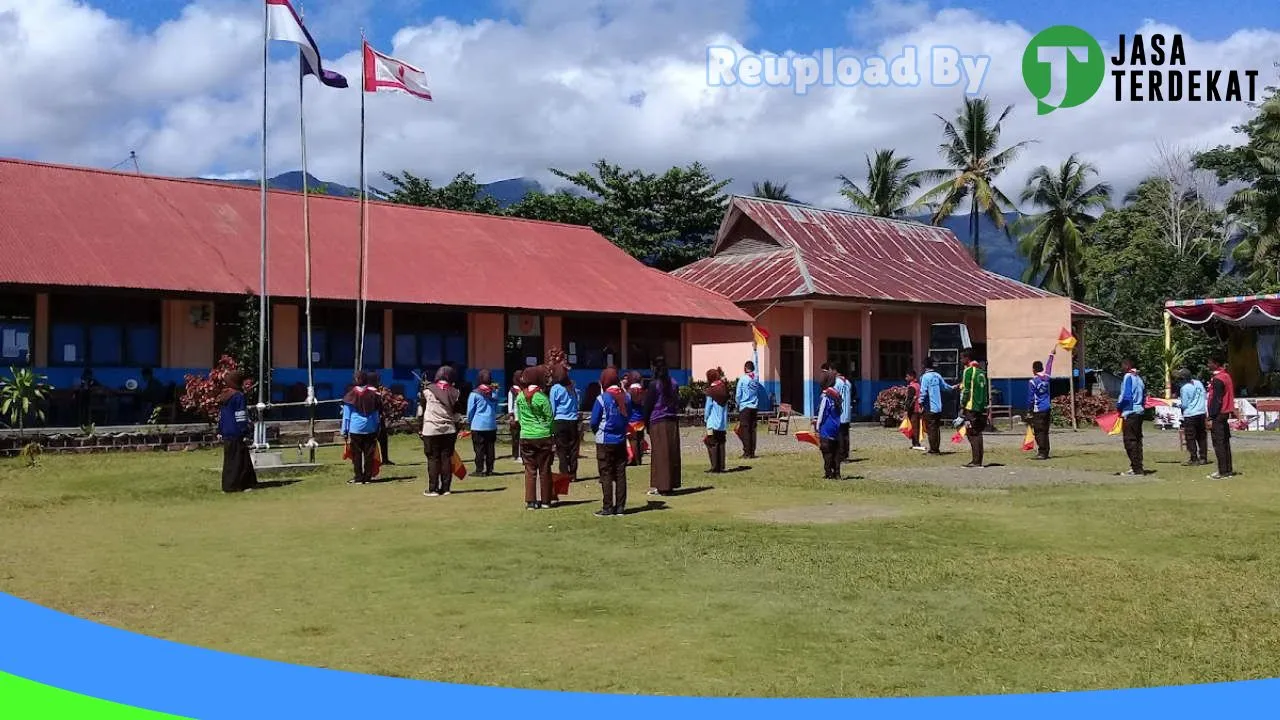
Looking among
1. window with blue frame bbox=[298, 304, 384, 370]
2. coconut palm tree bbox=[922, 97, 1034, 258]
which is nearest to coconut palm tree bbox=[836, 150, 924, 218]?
coconut palm tree bbox=[922, 97, 1034, 258]

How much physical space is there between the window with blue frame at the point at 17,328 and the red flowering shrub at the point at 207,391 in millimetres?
3047

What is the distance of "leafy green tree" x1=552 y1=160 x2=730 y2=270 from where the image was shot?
140 ft

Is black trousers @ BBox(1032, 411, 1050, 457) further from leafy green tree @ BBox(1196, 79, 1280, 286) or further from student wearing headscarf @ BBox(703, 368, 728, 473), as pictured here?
leafy green tree @ BBox(1196, 79, 1280, 286)

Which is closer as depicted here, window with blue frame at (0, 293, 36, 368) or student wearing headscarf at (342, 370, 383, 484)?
student wearing headscarf at (342, 370, 383, 484)

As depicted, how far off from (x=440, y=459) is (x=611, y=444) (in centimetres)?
309

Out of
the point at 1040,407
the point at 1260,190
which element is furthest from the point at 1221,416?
the point at 1260,190

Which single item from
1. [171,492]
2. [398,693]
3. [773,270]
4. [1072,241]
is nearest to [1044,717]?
[398,693]

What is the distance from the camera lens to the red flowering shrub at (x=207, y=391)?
20.2 m

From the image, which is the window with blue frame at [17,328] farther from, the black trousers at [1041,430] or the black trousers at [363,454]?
the black trousers at [1041,430]

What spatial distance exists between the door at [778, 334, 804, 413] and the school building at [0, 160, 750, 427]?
148 cm

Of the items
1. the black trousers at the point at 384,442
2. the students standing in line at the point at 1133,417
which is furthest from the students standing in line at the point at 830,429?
the black trousers at the point at 384,442

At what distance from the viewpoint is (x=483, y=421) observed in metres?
15.8

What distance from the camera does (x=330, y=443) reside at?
22188mm

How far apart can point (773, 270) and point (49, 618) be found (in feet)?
92.1
